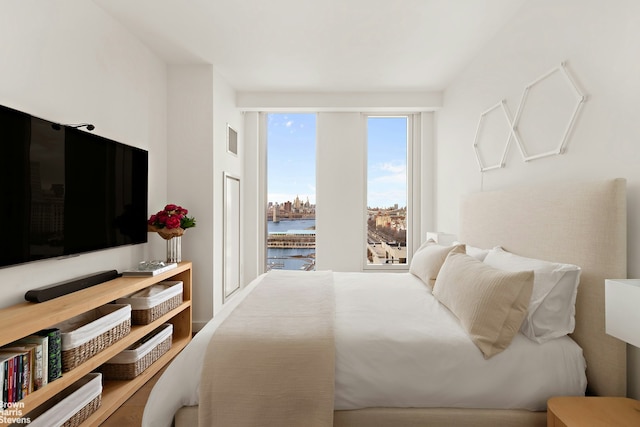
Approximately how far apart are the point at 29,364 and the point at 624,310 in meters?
2.53

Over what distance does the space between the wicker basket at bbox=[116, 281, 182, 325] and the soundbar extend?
26cm

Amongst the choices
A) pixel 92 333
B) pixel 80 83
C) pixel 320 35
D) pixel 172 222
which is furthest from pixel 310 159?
pixel 92 333

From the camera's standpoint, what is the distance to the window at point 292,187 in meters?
4.40

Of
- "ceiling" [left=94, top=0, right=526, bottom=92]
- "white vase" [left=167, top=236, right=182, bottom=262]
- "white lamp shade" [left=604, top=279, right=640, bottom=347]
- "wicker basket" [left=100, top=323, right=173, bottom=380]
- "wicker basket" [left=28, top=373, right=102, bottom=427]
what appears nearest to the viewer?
"white lamp shade" [left=604, top=279, right=640, bottom=347]

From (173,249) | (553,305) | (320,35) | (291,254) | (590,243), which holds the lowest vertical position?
(291,254)

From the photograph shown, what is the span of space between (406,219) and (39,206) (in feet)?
12.7

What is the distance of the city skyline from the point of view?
436 cm

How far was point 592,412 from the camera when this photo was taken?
1223 mm

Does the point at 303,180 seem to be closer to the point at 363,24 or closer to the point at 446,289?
the point at 363,24

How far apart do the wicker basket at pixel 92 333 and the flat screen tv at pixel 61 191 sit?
46 centimetres

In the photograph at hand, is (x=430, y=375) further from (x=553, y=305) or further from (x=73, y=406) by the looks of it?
(x=73, y=406)

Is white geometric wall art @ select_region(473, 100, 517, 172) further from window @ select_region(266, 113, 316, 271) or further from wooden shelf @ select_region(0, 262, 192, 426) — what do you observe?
wooden shelf @ select_region(0, 262, 192, 426)

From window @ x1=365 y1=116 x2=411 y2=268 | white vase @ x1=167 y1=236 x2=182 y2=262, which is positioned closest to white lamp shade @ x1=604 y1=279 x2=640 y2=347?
white vase @ x1=167 y1=236 x2=182 y2=262

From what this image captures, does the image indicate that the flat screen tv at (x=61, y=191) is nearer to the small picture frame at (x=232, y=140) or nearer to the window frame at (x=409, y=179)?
the small picture frame at (x=232, y=140)
